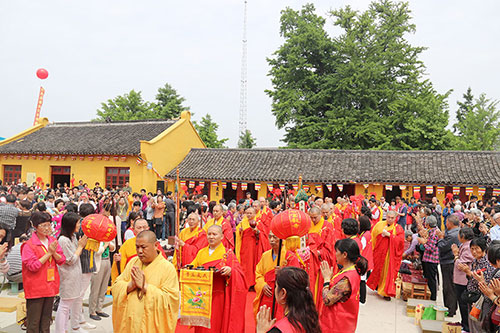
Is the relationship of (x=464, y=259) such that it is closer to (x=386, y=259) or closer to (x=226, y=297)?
(x=386, y=259)

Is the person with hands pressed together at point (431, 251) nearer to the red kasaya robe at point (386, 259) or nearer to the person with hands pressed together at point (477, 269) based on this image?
the red kasaya robe at point (386, 259)

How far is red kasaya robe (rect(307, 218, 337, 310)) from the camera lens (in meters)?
5.99

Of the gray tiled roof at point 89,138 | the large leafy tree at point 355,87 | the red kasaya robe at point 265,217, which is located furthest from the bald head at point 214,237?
the large leafy tree at point 355,87

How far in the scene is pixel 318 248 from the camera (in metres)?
7.26

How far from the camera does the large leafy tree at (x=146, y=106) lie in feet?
130

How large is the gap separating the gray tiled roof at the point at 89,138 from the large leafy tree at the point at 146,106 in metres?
10.4

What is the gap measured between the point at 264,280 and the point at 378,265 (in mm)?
4898

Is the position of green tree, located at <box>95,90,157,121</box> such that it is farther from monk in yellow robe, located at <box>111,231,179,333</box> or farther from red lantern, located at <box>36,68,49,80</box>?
monk in yellow robe, located at <box>111,231,179,333</box>

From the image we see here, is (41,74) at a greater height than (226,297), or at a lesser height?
greater

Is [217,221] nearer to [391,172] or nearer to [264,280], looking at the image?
[264,280]

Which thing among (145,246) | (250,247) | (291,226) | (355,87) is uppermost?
(355,87)

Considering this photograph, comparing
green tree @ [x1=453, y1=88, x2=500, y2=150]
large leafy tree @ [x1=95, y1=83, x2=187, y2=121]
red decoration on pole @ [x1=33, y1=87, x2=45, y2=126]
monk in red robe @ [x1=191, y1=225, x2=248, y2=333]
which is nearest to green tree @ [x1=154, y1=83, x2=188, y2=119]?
large leafy tree @ [x1=95, y1=83, x2=187, y2=121]

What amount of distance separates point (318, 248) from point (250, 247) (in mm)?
2108

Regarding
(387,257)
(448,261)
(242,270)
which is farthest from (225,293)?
(387,257)
